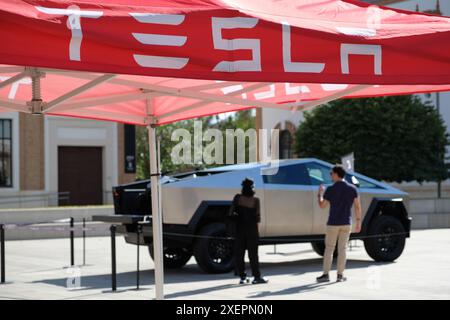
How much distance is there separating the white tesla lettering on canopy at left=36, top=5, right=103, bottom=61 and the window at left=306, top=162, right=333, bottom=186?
10.4m

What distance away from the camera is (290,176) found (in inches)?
588

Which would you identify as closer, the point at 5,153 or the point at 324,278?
the point at 324,278

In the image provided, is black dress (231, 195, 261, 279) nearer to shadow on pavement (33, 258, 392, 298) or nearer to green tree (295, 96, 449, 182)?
shadow on pavement (33, 258, 392, 298)

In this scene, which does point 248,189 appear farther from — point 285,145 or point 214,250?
point 285,145

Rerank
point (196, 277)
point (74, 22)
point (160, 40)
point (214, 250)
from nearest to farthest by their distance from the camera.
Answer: point (74, 22)
point (160, 40)
point (196, 277)
point (214, 250)

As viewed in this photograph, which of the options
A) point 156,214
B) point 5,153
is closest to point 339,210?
point 156,214

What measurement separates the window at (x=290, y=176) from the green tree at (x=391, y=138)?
956 inches

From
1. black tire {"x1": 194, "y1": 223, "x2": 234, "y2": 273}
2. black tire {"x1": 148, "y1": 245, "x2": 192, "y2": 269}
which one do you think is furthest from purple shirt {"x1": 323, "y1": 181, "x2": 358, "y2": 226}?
black tire {"x1": 148, "y1": 245, "x2": 192, "y2": 269}

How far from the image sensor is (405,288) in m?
11.8

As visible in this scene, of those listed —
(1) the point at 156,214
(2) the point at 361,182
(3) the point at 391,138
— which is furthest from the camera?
(3) the point at 391,138


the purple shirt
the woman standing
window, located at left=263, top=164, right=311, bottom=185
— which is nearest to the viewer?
the purple shirt

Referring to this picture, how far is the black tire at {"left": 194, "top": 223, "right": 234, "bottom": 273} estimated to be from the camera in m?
13.7

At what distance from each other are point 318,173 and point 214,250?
8.74ft

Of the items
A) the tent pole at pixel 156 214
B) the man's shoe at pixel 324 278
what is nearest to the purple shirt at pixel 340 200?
the man's shoe at pixel 324 278
